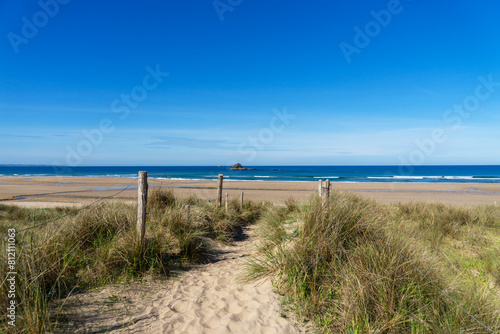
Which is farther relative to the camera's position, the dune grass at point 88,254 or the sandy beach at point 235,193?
the sandy beach at point 235,193

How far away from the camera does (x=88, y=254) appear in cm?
496

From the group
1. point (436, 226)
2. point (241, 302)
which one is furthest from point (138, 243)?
point (436, 226)

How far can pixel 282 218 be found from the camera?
816 cm

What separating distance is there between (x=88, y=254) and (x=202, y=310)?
2.48 m

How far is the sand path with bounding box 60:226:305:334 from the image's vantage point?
11.3 feet

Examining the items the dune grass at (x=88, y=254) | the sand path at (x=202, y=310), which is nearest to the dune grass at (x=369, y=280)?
the sand path at (x=202, y=310)

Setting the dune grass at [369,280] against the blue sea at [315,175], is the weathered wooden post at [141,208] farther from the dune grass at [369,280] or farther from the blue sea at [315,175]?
the blue sea at [315,175]

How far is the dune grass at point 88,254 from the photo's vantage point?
10.7ft

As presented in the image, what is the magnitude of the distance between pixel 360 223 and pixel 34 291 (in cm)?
483

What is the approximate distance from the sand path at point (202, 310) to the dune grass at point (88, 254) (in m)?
0.49

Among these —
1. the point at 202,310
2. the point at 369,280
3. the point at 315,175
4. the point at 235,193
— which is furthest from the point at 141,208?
the point at 315,175

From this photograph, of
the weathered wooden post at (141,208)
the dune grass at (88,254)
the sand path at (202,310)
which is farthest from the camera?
the weathered wooden post at (141,208)

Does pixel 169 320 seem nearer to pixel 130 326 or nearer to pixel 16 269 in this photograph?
pixel 130 326

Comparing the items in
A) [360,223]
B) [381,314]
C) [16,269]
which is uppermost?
[360,223]
